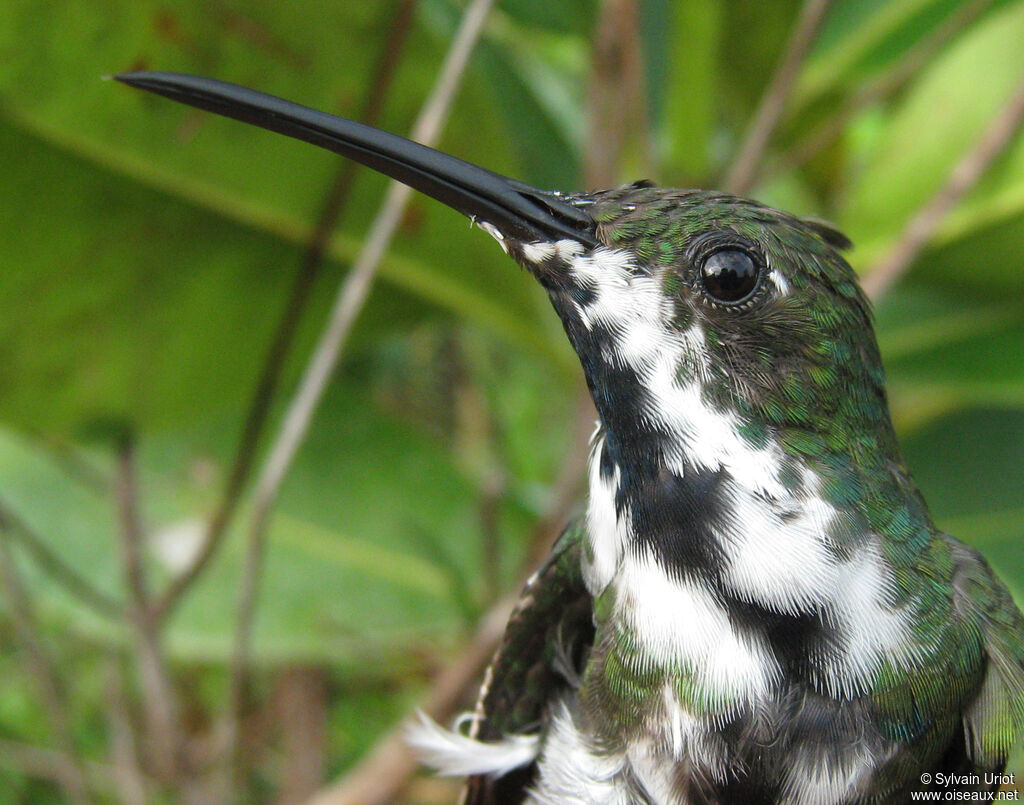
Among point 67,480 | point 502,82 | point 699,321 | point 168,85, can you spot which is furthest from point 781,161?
point 67,480

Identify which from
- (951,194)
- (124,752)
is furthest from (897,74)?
(124,752)

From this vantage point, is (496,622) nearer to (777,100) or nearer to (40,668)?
(40,668)

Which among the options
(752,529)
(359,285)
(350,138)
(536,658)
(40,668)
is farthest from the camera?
(40,668)

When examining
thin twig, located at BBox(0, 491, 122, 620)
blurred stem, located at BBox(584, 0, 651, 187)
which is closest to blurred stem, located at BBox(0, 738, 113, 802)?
thin twig, located at BBox(0, 491, 122, 620)

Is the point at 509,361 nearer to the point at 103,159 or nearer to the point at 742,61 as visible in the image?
the point at 742,61

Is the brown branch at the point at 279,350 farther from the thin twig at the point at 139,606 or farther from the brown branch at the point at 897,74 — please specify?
the brown branch at the point at 897,74

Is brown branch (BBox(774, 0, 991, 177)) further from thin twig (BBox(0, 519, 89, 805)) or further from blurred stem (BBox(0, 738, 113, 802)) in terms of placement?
blurred stem (BBox(0, 738, 113, 802))
